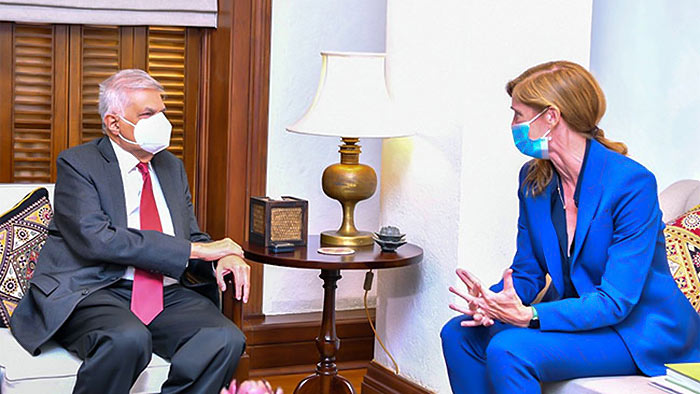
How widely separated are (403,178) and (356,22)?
0.88 meters

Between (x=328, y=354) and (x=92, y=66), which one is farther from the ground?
(x=92, y=66)

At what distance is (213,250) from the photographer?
2.81 m

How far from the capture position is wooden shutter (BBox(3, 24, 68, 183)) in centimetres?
351

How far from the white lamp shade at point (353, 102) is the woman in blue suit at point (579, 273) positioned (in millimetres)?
603

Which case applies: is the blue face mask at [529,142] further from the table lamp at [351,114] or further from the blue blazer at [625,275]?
the table lamp at [351,114]

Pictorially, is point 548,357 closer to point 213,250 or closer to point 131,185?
point 213,250

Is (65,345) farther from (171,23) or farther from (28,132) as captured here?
(171,23)

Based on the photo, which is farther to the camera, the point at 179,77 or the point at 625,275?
the point at 179,77

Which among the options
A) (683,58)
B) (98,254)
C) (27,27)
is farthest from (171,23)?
(683,58)

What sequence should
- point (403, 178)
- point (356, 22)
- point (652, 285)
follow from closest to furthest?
point (652, 285)
point (403, 178)
point (356, 22)

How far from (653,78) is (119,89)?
1.95m

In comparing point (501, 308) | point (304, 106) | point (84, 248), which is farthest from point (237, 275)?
point (304, 106)

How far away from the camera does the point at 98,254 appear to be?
2666mm

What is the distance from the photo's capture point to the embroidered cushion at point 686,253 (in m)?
2.72
